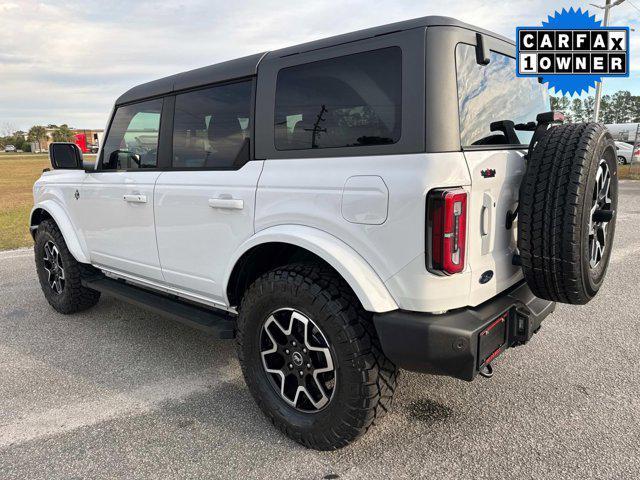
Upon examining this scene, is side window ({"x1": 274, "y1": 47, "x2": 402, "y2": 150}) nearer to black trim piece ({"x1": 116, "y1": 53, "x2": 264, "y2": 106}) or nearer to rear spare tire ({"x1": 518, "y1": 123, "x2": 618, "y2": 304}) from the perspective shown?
black trim piece ({"x1": 116, "y1": 53, "x2": 264, "y2": 106})

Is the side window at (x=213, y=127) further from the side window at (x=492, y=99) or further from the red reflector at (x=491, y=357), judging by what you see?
the red reflector at (x=491, y=357)

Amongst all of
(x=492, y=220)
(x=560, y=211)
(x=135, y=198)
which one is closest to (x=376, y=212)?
(x=492, y=220)

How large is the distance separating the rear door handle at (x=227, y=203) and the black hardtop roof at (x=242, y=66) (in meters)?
0.75

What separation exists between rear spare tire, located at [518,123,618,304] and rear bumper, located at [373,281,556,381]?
11.9 inches

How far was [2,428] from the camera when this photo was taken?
273 cm

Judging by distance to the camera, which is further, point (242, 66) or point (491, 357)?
point (242, 66)

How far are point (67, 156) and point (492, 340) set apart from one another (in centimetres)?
365

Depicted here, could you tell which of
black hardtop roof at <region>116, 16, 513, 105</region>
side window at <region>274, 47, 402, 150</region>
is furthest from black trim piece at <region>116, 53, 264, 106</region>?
side window at <region>274, 47, 402, 150</region>

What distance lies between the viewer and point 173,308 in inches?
131

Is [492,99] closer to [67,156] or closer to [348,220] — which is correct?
[348,220]

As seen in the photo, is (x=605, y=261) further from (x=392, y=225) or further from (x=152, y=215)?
(x=152, y=215)

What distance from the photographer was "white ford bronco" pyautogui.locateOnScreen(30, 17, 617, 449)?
2088 millimetres

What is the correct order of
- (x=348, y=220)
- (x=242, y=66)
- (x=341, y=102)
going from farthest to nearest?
1. (x=242, y=66)
2. (x=341, y=102)
3. (x=348, y=220)

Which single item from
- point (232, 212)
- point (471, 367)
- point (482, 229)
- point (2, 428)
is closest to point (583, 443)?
point (471, 367)
